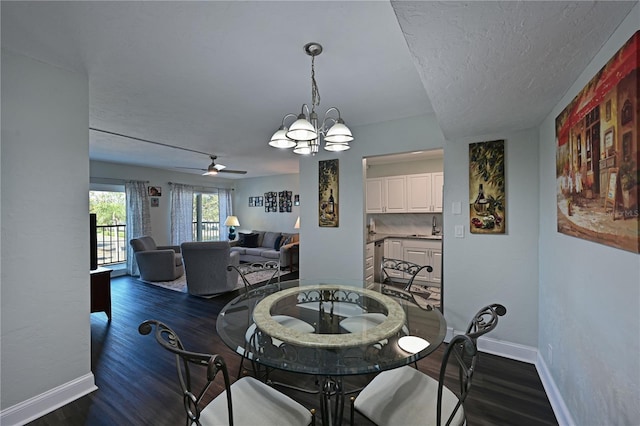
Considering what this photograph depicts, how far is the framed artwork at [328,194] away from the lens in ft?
11.6

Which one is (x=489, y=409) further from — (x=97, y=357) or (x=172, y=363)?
(x=97, y=357)

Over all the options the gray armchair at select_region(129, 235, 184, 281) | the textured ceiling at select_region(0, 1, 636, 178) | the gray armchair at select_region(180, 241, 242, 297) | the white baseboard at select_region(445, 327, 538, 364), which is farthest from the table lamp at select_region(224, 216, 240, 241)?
the white baseboard at select_region(445, 327, 538, 364)

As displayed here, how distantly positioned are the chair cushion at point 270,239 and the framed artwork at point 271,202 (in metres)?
0.80

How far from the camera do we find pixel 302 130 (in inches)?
66.4

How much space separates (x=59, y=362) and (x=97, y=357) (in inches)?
27.9

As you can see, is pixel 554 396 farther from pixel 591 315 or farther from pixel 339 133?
pixel 339 133

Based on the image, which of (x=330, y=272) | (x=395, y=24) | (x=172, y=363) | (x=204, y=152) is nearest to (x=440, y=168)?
(x=330, y=272)

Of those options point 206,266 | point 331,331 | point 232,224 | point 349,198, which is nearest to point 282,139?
point 331,331

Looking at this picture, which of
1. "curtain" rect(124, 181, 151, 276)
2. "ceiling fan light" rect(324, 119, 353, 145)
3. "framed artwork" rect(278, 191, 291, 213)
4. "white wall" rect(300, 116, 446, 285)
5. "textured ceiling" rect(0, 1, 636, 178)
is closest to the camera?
"textured ceiling" rect(0, 1, 636, 178)

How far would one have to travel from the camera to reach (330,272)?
3568 mm

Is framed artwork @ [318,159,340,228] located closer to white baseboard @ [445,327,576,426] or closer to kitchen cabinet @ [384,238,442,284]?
white baseboard @ [445,327,576,426]

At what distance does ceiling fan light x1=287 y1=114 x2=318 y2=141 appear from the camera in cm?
167

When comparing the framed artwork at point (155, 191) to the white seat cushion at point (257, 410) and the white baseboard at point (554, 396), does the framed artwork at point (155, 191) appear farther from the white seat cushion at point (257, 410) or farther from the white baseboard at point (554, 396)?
the white baseboard at point (554, 396)

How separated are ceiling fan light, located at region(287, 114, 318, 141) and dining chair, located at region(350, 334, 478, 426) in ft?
4.40
